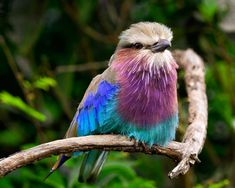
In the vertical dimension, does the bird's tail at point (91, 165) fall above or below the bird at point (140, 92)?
below

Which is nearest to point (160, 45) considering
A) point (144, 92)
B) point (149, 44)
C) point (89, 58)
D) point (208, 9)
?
point (149, 44)

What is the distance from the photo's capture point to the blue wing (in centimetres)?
340

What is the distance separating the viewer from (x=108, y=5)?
5215 mm

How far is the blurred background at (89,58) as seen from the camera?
480 cm

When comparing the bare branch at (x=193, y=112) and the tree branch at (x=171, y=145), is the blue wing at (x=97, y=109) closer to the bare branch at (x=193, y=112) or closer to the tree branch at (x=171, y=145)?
the tree branch at (x=171, y=145)

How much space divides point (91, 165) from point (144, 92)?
52cm

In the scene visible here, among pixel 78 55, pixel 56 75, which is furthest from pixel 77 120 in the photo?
pixel 78 55

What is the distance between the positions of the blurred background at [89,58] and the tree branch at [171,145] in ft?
2.47

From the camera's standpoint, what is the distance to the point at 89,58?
516cm

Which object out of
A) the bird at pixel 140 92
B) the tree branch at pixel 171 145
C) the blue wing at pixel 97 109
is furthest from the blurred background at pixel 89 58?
the bird at pixel 140 92

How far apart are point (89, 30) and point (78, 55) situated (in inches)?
10.3

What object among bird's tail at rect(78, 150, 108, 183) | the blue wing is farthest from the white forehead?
bird's tail at rect(78, 150, 108, 183)

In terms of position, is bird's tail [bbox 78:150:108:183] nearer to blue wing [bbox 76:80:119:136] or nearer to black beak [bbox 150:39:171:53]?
blue wing [bbox 76:80:119:136]

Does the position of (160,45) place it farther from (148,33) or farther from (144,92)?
(144,92)
